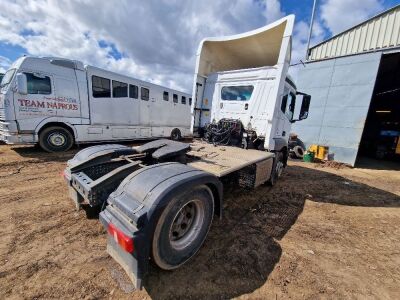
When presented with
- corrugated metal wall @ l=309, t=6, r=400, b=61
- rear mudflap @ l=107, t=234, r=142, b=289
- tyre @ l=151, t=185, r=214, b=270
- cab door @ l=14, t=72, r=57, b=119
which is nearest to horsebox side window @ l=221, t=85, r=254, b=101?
tyre @ l=151, t=185, r=214, b=270

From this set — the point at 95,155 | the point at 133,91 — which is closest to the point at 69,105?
the point at 133,91

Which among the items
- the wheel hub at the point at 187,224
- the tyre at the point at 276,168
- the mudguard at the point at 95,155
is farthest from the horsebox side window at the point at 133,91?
the wheel hub at the point at 187,224

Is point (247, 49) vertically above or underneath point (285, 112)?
above

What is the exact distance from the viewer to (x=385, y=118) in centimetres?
1589

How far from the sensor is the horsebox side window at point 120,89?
28.8 ft

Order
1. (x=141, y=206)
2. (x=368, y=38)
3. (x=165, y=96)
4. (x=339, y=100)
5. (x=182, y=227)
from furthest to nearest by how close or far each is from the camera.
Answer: (x=165, y=96) → (x=339, y=100) → (x=368, y=38) → (x=182, y=227) → (x=141, y=206)

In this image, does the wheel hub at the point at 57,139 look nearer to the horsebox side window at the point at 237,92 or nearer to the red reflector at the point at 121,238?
the horsebox side window at the point at 237,92

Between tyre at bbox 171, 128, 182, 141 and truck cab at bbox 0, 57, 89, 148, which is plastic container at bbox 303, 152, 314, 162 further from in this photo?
truck cab at bbox 0, 57, 89, 148

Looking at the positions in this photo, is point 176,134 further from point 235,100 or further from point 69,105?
point 235,100

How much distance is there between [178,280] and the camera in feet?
7.30

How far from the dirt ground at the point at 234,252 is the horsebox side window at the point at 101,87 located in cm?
444

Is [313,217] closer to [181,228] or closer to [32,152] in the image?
[181,228]

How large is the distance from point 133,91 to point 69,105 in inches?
114

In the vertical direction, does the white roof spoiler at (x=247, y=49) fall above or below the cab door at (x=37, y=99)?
above
